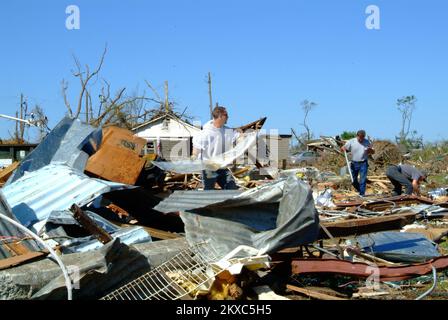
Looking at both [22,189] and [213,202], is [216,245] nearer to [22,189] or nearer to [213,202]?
[213,202]

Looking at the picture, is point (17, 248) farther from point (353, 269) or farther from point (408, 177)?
point (408, 177)

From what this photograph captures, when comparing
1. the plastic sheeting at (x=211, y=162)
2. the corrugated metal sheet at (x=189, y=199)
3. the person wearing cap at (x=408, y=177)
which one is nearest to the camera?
the corrugated metal sheet at (x=189, y=199)

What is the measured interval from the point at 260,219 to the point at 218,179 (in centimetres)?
231

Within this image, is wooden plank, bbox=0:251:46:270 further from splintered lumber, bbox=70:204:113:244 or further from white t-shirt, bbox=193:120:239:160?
white t-shirt, bbox=193:120:239:160

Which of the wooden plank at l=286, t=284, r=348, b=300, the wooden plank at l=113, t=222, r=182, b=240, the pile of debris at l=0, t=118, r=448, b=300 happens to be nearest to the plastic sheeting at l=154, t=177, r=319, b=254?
the pile of debris at l=0, t=118, r=448, b=300

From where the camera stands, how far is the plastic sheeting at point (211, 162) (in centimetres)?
652

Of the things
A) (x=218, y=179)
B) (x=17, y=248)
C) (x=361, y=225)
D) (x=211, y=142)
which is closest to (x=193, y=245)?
(x=17, y=248)

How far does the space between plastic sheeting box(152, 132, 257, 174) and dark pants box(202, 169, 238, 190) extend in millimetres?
105

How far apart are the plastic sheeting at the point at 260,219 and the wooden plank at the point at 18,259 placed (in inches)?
49.0

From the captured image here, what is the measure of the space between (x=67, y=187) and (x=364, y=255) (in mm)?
3436

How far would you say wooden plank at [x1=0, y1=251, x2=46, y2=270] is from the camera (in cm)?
385

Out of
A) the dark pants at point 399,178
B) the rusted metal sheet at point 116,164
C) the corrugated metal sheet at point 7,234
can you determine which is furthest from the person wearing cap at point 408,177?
the corrugated metal sheet at point 7,234

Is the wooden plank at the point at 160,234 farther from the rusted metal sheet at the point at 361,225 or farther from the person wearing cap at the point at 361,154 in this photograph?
the person wearing cap at the point at 361,154

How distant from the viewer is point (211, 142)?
7.04m
